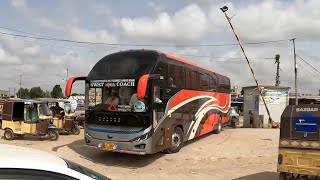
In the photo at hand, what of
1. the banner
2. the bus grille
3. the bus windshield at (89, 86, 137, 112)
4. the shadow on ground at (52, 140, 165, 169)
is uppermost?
the banner

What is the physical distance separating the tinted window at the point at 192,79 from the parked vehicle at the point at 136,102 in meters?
0.38

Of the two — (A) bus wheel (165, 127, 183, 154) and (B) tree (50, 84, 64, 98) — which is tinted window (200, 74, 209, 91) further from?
(B) tree (50, 84, 64, 98)

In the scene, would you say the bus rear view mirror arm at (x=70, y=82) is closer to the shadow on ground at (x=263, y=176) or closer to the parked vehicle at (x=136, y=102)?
the parked vehicle at (x=136, y=102)

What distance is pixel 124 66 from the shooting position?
1270 cm

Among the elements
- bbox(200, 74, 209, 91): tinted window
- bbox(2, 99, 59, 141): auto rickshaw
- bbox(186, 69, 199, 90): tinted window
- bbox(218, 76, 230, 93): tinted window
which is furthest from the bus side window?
bbox(218, 76, 230, 93): tinted window

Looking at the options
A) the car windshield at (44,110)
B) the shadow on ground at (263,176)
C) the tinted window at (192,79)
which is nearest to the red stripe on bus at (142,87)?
the shadow on ground at (263,176)

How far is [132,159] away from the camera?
1363cm

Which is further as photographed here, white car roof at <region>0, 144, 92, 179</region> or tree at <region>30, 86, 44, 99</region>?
tree at <region>30, 86, 44, 99</region>

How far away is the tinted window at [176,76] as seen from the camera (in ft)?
44.1

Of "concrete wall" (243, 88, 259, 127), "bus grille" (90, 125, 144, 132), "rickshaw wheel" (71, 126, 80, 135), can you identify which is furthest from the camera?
"concrete wall" (243, 88, 259, 127)

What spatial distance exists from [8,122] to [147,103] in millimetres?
9462

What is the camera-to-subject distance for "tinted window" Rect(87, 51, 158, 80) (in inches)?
489

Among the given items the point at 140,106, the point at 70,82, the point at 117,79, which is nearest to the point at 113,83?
the point at 117,79

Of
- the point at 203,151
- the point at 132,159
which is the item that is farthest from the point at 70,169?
the point at 203,151
